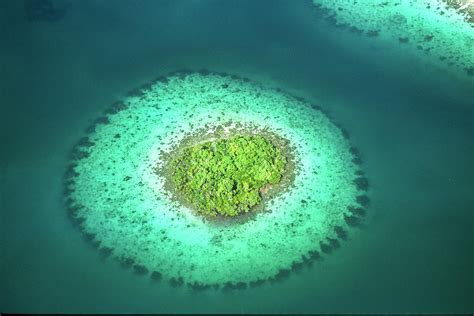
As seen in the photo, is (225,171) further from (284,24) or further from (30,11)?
(30,11)

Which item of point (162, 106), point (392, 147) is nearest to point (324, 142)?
point (392, 147)

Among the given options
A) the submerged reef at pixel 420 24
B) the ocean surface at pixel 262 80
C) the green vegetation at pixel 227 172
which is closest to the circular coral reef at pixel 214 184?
the green vegetation at pixel 227 172

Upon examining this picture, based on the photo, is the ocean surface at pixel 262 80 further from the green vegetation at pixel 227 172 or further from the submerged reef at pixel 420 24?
the green vegetation at pixel 227 172

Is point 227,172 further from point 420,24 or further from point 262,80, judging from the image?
point 420,24

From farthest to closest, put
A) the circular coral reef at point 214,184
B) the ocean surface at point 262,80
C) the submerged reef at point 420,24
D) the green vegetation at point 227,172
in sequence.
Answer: the submerged reef at point 420,24 < the green vegetation at point 227,172 < the circular coral reef at point 214,184 < the ocean surface at point 262,80

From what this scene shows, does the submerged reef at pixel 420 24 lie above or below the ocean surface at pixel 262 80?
above

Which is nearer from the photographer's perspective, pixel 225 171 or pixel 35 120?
pixel 225 171
